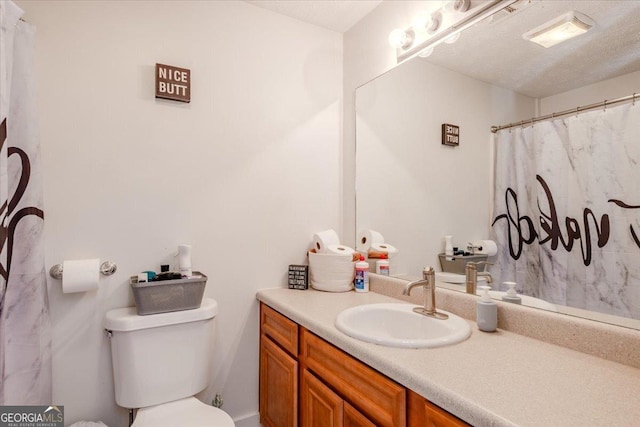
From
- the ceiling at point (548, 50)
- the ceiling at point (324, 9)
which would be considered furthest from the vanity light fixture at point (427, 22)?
the ceiling at point (324, 9)

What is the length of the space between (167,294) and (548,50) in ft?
5.56

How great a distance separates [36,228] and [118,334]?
1.66ft

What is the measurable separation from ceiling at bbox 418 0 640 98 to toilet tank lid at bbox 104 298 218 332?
5.05ft

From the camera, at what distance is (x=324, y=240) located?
1.89 m

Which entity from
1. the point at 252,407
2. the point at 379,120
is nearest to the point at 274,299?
the point at 252,407

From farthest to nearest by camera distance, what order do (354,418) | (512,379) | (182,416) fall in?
(182,416), (354,418), (512,379)

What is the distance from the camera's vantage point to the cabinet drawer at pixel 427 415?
79 cm

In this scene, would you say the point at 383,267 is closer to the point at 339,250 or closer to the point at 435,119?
the point at 339,250

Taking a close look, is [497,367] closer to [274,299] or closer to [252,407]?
[274,299]

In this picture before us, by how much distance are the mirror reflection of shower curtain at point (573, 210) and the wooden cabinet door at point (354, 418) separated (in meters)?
0.72

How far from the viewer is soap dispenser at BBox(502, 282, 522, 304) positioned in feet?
4.03

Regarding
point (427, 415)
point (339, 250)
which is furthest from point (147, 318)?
point (427, 415)

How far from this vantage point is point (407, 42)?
1668 mm

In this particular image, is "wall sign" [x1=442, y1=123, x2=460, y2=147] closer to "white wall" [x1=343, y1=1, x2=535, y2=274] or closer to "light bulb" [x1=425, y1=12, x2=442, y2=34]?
"white wall" [x1=343, y1=1, x2=535, y2=274]
